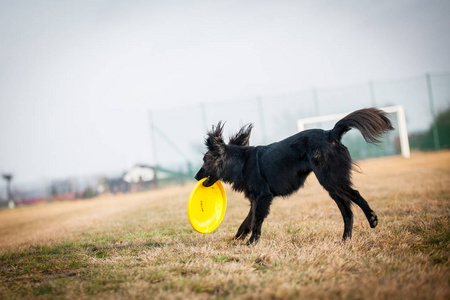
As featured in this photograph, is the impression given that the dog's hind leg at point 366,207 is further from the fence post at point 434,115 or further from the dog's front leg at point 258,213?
the fence post at point 434,115

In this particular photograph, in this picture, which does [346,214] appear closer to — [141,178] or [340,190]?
[340,190]

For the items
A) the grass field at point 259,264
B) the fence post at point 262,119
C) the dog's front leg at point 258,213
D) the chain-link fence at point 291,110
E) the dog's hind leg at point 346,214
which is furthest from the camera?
the chain-link fence at point 291,110

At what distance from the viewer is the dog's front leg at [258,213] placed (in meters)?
3.86

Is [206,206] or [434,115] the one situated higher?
[434,115]

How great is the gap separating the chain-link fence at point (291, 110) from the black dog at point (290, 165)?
1328 centimetres

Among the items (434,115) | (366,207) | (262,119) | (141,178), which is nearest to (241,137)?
(366,207)

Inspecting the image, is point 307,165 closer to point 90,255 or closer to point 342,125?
point 342,125

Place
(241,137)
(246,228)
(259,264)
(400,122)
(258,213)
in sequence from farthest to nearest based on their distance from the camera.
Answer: (400,122) < (241,137) < (246,228) < (258,213) < (259,264)

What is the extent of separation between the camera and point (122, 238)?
4.81m

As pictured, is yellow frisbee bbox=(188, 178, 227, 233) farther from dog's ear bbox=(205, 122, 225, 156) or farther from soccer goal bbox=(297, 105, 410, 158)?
soccer goal bbox=(297, 105, 410, 158)

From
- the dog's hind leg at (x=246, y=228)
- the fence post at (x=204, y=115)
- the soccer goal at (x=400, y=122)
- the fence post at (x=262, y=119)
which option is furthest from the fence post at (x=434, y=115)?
the dog's hind leg at (x=246, y=228)

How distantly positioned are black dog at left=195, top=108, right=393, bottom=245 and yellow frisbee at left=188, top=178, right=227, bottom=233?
0.20 metres

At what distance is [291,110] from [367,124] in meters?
14.4

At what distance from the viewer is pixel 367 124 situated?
3.74 meters
